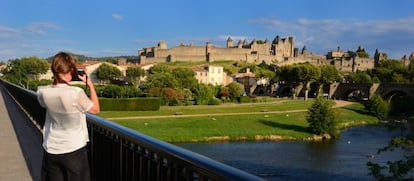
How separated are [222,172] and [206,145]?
136 ft

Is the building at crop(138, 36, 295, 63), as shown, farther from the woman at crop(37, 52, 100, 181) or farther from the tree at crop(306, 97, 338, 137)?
the woman at crop(37, 52, 100, 181)

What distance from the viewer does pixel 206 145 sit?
145 feet

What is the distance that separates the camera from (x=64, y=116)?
418cm

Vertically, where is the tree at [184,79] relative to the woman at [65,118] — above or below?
above

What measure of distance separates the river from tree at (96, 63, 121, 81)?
7308cm

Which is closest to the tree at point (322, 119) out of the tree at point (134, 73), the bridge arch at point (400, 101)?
the bridge arch at point (400, 101)

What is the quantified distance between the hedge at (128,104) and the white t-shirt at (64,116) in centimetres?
5786

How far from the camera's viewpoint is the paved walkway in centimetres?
760

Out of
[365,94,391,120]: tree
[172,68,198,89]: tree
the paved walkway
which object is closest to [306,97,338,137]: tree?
[365,94,391,120]: tree

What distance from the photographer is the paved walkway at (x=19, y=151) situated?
7.60 metres

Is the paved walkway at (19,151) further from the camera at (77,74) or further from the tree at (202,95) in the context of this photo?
the tree at (202,95)

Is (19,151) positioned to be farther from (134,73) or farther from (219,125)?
(134,73)

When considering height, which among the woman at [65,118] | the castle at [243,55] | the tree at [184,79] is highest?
Result: the castle at [243,55]

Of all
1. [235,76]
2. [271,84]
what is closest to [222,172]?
[271,84]
